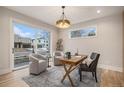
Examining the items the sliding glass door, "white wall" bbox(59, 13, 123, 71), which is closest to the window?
"white wall" bbox(59, 13, 123, 71)

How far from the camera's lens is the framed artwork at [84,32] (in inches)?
188

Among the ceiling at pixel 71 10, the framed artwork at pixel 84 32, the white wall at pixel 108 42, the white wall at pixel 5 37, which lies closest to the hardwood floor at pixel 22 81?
the white wall at pixel 5 37

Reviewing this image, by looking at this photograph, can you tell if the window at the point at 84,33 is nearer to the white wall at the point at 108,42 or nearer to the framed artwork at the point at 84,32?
the framed artwork at the point at 84,32

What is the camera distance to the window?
4801mm

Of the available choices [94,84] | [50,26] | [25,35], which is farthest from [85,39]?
[25,35]

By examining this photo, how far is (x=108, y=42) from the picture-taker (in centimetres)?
422

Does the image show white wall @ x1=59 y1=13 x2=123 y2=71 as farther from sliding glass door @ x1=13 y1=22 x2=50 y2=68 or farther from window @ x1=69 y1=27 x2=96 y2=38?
sliding glass door @ x1=13 y1=22 x2=50 y2=68

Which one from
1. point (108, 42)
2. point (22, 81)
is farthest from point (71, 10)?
point (22, 81)

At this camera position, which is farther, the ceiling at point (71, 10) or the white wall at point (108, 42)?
the white wall at point (108, 42)

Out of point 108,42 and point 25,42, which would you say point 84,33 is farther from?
point 25,42

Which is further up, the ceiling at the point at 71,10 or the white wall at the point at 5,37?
the ceiling at the point at 71,10

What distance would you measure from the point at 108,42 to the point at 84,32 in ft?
4.60

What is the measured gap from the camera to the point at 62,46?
6035 mm

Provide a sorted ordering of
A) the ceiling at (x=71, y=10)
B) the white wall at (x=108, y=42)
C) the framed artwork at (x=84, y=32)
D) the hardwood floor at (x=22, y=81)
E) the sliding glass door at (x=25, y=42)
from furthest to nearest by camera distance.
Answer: the framed artwork at (x=84, y=32), the sliding glass door at (x=25, y=42), the white wall at (x=108, y=42), the ceiling at (x=71, y=10), the hardwood floor at (x=22, y=81)
